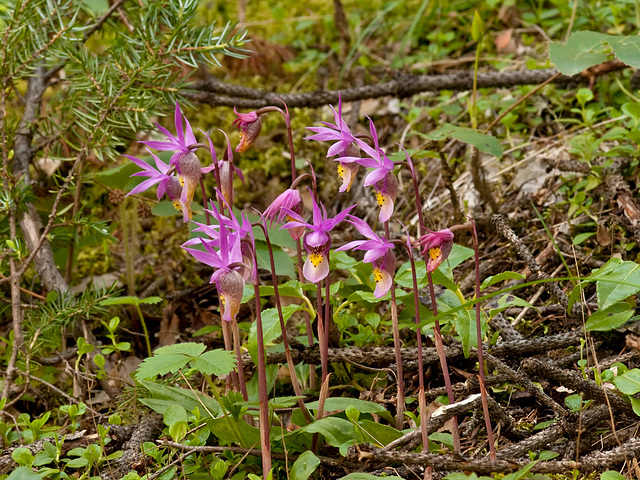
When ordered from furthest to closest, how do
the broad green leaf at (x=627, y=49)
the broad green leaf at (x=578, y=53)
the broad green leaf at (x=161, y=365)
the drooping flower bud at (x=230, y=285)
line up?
the broad green leaf at (x=578, y=53), the broad green leaf at (x=627, y=49), the broad green leaf at (x=161, y=365), the drooping flower bud at (x=230, y=285)

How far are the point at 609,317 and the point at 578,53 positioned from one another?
41.4 inches

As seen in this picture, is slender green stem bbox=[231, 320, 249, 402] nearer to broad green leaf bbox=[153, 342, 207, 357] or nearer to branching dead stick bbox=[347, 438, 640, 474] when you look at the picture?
broad green leaf bbox=[153, 342, 207, 357]

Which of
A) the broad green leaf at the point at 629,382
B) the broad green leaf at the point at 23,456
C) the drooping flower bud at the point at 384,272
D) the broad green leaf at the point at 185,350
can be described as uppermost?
the drooping flower bud at the point at 384,272

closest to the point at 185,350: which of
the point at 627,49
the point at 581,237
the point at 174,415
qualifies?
the point at 174,415

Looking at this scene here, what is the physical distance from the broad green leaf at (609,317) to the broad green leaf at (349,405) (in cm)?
59

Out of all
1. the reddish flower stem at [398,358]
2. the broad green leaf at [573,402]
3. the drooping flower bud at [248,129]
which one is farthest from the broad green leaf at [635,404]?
the drooping flower bud at [248,129]

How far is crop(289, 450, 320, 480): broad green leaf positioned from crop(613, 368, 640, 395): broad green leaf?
2.34ft

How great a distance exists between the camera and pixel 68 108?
253 centimetres

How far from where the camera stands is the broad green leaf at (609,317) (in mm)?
1613

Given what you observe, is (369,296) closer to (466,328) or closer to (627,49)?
(466,328)

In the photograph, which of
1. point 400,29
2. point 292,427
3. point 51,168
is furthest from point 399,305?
A: point 400,29

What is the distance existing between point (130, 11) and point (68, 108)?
0.48 m

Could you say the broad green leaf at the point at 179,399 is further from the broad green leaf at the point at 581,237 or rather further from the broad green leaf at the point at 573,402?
the broad green leaf at the point at 581,237

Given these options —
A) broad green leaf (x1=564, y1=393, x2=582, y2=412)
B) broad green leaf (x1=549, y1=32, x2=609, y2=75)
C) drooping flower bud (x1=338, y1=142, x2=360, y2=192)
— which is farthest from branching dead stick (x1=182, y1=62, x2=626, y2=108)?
broad green leaf (x1=564, y1=393, x2=582, y2=412)
